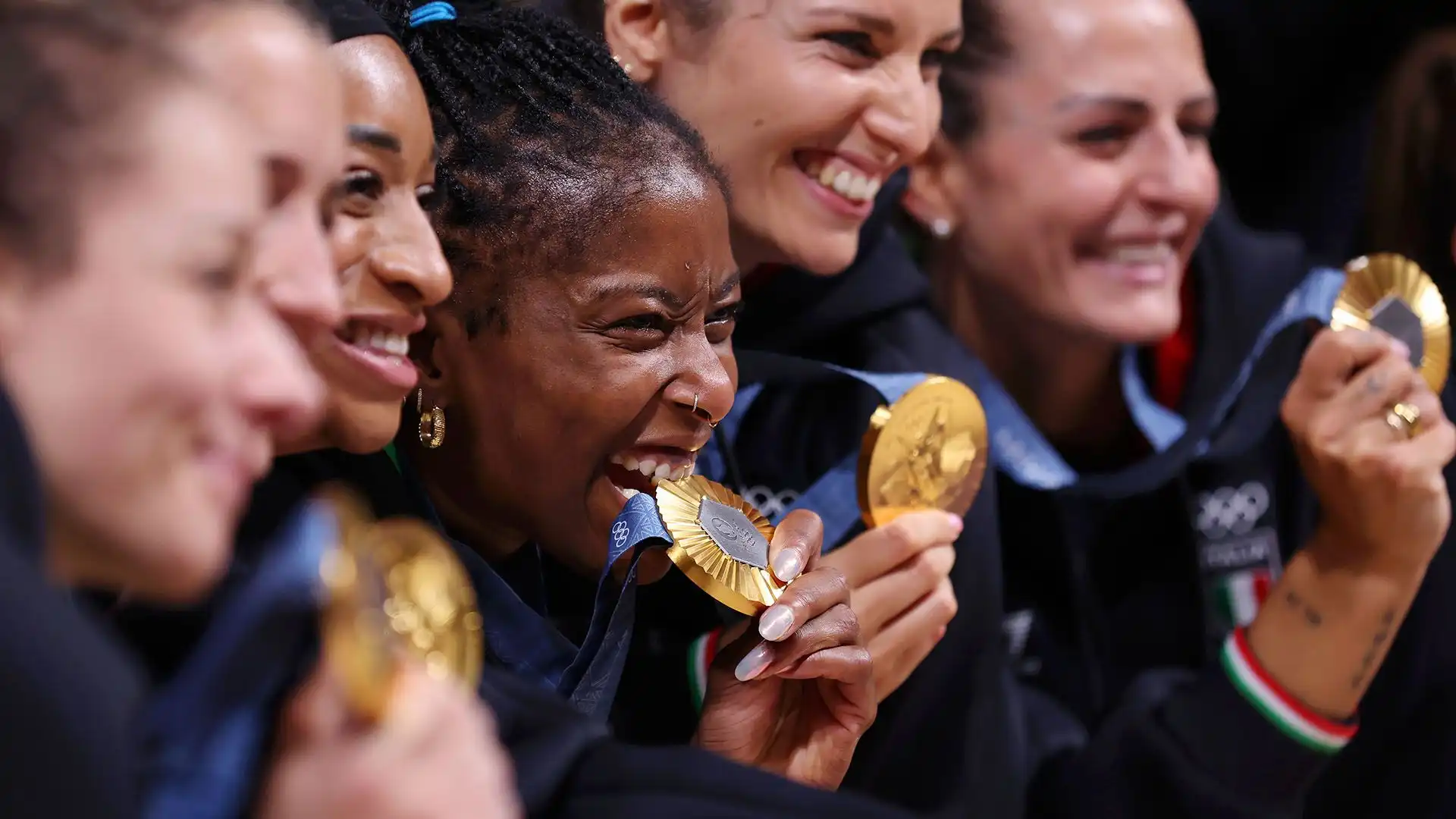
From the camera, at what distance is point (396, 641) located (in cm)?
70

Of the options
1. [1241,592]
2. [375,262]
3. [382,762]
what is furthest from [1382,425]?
[382,762]

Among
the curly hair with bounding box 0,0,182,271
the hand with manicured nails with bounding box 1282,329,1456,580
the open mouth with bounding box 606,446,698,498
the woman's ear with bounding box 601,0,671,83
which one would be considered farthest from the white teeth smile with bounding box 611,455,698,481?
the hand with manicured nails with bounding box 1282,329,1456,580

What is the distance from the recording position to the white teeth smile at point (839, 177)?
1.27 metres

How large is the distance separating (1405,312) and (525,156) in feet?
2.56

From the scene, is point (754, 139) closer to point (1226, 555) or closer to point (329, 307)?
point (329, 307)

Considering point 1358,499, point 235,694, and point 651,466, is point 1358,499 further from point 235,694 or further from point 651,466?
point 235,694

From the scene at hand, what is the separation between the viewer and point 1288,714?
4.54 feet

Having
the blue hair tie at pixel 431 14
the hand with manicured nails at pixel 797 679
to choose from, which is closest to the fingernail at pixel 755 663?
the hand with manicured nails at pixel 797 679

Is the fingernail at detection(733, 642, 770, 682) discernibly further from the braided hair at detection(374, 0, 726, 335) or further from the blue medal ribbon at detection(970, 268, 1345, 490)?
the blue medal ribbon at detection(970, 268, 1345, 490)

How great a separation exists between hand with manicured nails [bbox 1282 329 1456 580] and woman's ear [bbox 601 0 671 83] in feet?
1.90

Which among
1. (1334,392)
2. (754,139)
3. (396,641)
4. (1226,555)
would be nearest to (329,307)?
(396,641)

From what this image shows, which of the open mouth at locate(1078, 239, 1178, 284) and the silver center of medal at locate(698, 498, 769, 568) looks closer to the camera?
the silver center of medal at locate(698, 498, 769, 568)

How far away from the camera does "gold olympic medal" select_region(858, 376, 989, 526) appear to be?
1159mm

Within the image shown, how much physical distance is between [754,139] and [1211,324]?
2.07ft
